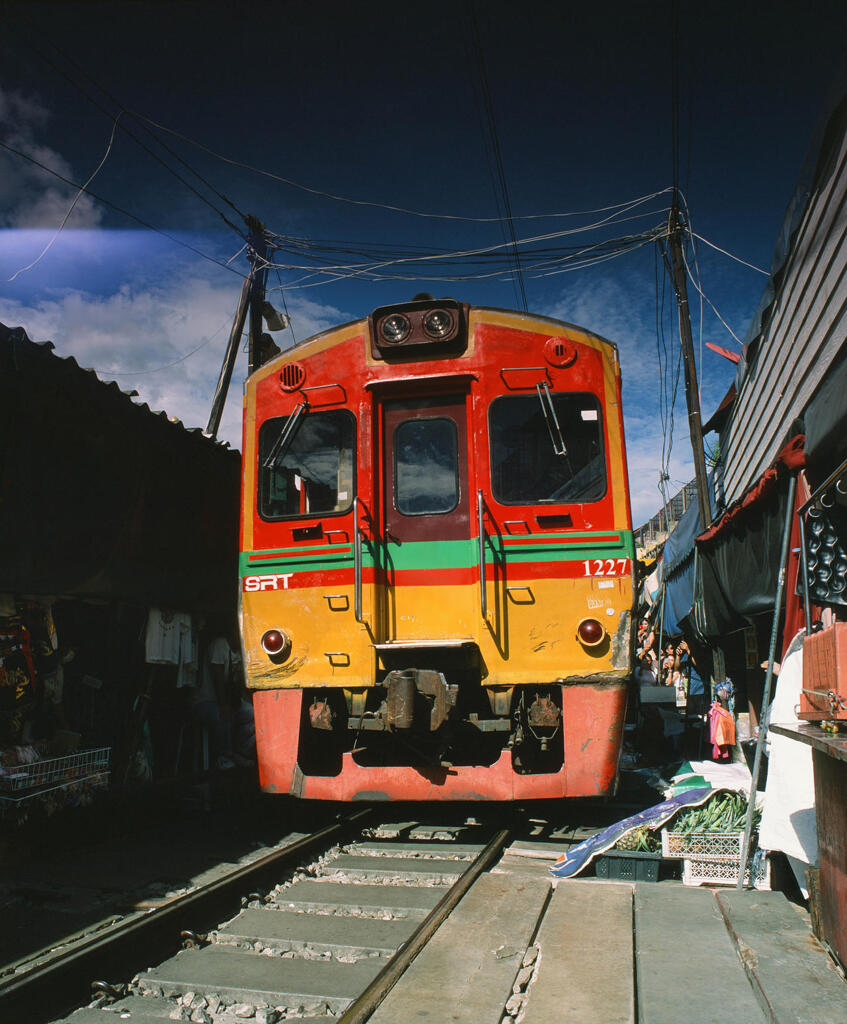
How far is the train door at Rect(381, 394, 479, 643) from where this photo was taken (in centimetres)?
536

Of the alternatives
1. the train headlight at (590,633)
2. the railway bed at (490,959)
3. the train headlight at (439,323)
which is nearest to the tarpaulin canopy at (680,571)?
the train headlight at (590,633)

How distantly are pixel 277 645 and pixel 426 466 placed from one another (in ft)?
5.50

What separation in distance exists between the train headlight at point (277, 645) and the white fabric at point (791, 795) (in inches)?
124

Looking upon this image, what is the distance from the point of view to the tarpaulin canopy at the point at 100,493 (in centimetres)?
566

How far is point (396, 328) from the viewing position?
18.7 feet

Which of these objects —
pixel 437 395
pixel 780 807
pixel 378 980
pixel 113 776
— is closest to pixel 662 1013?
pixel 378 980

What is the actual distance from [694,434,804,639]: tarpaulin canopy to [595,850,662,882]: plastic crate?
214 centimetres

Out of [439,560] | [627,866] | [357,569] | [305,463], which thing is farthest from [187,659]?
[627,866]

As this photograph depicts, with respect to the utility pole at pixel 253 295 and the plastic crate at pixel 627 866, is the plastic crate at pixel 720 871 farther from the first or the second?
the utility pole at pixel 253 295

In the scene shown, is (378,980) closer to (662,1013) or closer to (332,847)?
(662,1013)

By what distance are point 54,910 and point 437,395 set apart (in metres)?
3.99

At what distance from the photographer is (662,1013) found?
106 inches

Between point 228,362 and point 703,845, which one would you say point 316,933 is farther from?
point 228,362

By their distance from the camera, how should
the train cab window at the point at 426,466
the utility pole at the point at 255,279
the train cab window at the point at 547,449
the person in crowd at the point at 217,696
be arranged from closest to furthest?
the train cab window at the point at 547,449 < the train cab window at the point at 426,466 < the person in crowd at the point at 217,696 < the utility pole at the point at 255,279
